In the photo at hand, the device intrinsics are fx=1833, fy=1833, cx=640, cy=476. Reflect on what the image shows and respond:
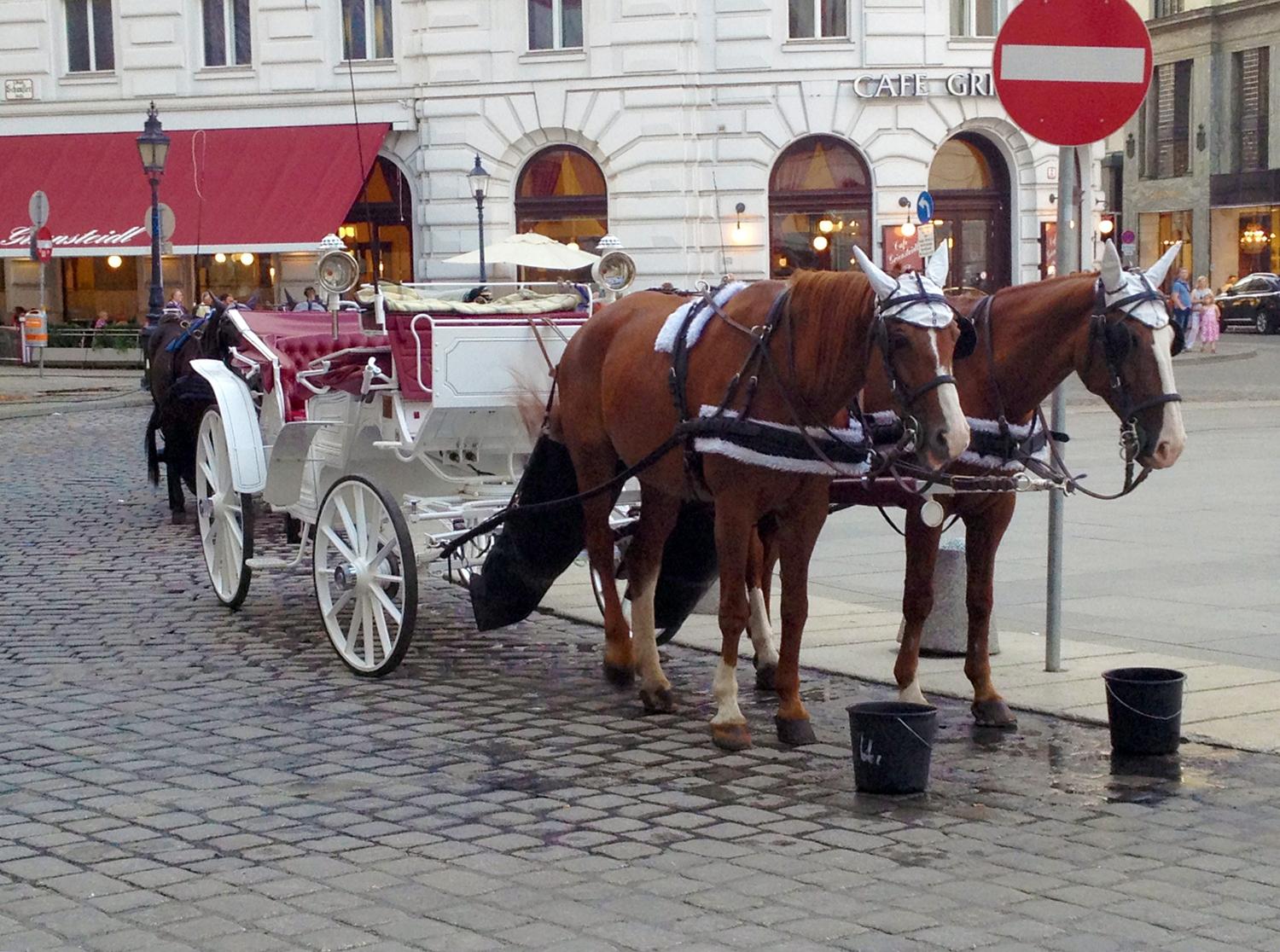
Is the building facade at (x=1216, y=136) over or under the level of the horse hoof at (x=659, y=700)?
over

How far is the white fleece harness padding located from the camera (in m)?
7.10

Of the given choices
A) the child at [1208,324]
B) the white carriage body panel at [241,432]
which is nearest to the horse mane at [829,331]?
the white carriage body panel at [241,432]

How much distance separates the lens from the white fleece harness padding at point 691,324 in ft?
23.3

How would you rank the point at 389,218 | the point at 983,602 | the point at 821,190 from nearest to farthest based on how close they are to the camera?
the point at 983,602
the point at 821,190
the point at 389,218

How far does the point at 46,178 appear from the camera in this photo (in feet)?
113

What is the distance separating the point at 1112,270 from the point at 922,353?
30.9 inches

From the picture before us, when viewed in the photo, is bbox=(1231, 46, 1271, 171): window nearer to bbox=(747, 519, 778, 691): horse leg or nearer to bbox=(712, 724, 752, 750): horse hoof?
bbox=(747, 519, 778, 691): horse leg

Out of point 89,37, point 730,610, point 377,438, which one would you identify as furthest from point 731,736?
point 89,37

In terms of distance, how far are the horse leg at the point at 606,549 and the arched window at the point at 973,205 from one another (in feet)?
86.2

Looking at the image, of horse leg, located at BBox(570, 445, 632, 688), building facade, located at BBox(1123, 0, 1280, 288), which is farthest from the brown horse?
building facade, located at BBox(1123, 0, 1280, 288)

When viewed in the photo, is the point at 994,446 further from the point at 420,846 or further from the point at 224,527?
the point at 224,527

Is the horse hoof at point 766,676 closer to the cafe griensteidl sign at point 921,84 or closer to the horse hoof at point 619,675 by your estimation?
the horse hoof at point 619,675

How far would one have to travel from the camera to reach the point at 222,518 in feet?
32.7

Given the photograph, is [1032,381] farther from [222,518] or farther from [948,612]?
[222,518]
